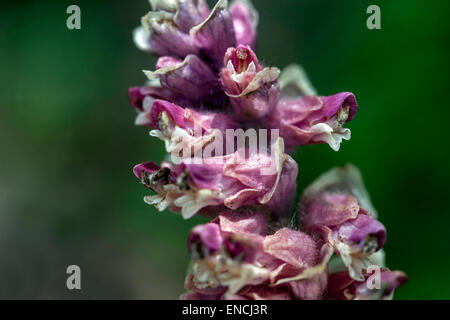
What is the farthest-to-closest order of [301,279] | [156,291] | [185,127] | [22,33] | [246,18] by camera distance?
[22,33]
[156,291]
[246,18]
[185,127]
[301,279]

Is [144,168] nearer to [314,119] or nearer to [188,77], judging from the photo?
[188,77]

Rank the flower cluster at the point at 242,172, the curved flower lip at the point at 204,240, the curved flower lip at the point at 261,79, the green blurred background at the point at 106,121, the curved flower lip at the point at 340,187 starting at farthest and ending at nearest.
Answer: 1. the green blurred background at the point at 106,121
2. the curved flower lip at the point at 340,187
3. the curved flower lip at the point at 261,79
4. the flower cluster at the point at 242,172
5. the curved flower lip at the point at 204,240

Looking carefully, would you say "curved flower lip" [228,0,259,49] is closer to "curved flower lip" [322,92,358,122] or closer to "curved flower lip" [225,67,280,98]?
"curved flower lip" [225,67,280,98]

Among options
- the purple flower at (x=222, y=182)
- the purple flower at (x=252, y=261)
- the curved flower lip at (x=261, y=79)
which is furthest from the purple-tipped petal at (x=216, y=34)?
the purple flower at (x=252, y=261)

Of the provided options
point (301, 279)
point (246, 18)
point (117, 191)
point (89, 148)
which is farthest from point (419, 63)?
point (89, 148)

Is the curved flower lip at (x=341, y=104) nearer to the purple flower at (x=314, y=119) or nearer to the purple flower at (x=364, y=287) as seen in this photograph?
the purple flower at (x=314, y=119)

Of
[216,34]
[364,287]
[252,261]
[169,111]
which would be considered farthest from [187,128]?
[364,287]

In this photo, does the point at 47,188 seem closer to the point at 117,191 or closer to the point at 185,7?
the point at 117,191
